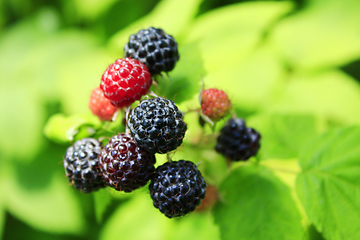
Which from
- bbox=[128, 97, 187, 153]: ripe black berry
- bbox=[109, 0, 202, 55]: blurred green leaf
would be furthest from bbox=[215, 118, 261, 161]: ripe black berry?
bbox=[109, 0, 202, 55]: blurred green leaf

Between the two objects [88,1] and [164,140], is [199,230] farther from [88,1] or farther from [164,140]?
[88,1]

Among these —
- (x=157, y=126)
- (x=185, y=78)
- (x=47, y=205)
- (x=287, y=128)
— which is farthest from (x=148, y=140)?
(x=47, y=205)

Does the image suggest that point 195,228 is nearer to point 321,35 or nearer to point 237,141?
point 237,141

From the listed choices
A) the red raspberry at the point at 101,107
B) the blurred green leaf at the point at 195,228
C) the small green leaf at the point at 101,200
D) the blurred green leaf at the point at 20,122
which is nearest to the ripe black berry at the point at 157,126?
the red raspberry at the point at 101,107

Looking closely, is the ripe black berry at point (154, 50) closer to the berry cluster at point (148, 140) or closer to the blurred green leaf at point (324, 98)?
the berry cluster at point (148, 140)

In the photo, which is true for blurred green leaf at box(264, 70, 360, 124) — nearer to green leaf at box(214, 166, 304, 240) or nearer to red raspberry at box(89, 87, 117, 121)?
green leaf at box(214, 166, 304, 240)
